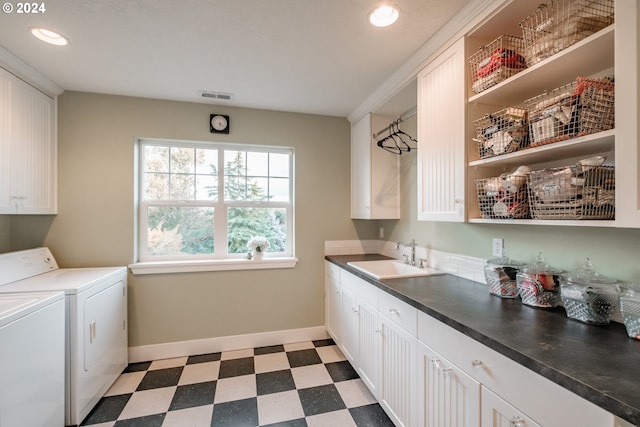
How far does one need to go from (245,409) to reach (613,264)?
2.17 m

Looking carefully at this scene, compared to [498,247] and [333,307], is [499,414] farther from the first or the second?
[333,307]

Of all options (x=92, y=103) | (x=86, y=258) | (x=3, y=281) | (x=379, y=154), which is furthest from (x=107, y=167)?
(x=379, y=154)

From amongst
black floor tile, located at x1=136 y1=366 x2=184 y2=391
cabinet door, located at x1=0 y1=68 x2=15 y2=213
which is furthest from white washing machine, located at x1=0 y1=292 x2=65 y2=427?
cabinet door, located at x1=0 y1=68 x2=15 y2=213

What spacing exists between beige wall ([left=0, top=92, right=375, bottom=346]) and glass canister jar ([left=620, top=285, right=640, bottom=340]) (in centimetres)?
219

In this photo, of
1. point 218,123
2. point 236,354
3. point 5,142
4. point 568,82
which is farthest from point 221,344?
point 568,82

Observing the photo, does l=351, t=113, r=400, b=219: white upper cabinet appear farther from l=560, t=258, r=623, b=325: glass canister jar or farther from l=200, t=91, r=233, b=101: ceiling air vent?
l=560, t=258, r=623, b=325: glass canister jar

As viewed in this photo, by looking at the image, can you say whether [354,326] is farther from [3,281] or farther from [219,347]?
[3,281]

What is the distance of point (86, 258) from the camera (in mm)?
2400

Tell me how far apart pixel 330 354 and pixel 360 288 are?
0.92 m

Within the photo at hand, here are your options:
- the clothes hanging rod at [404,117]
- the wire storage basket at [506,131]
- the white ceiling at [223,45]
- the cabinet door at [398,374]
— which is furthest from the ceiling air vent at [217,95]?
the cabinet door at [398,374]

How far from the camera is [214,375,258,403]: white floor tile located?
78.2 inches

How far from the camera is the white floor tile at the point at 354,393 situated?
1917mm

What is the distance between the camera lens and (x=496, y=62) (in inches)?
53.4

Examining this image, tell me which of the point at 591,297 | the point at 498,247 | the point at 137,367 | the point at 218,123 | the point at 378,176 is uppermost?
the point at 218,123
